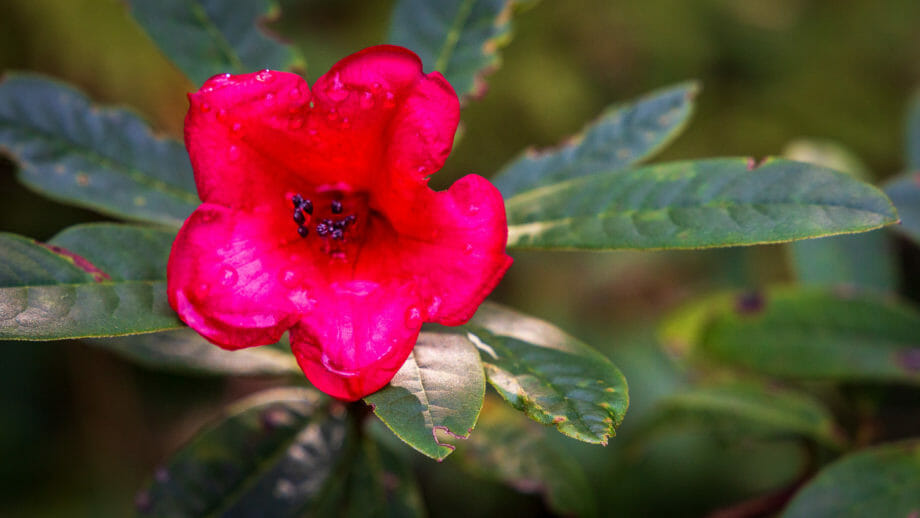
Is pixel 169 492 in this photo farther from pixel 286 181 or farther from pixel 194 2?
pixel 194 2

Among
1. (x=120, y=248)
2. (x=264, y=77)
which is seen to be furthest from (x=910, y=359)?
(x=120, y=248)

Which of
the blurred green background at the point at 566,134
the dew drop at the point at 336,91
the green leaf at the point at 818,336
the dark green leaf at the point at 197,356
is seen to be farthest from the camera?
the blurred green background at the point at 566,134

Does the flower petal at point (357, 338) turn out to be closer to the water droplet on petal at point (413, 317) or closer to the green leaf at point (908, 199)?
the water droplet on petal at point (413, 317)

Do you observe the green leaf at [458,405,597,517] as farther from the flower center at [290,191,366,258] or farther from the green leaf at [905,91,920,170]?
the green leaf at [905,91,920,170]

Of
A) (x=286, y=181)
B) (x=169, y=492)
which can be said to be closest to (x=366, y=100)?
(x=286, y=181)

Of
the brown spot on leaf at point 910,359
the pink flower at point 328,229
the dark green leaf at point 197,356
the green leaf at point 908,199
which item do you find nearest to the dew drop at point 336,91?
the pink flower at point 328,229

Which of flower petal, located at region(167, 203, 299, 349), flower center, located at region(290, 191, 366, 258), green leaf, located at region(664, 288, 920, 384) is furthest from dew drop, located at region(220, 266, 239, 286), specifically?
green leaf, located at region(664, 288, 920, 384)
